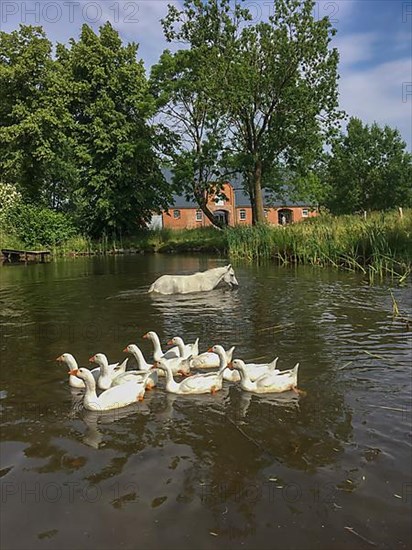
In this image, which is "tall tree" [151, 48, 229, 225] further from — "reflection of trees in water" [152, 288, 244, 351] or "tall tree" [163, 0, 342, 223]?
"reflection of trees in water" [152, 288, 244, 351]

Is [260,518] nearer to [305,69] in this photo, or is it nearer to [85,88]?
[305,69]

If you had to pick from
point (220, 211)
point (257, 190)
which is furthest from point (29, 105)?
point (220, 211)

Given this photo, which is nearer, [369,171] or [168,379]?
[168,379]

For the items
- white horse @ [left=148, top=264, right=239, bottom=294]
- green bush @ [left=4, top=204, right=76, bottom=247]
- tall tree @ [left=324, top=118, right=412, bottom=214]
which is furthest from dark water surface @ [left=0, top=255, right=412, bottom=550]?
tall tree @ [left=324, top=118, right=412, bottom=214]

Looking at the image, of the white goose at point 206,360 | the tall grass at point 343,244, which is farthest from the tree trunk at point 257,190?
the white goose at point 206,360

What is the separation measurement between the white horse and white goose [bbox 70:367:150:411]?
1061 cm

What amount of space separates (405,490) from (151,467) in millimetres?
2356

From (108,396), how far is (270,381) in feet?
7.21

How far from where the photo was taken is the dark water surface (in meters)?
4.18

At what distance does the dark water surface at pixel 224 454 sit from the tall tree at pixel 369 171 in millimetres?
63588

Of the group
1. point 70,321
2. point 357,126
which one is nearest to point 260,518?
point 70,321

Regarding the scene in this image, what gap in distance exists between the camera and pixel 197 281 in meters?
18.5

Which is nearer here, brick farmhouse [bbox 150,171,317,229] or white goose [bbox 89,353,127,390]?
white goose [bbox 89,353,127,390]

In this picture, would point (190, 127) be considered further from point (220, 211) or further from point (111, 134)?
point (220, 211)
